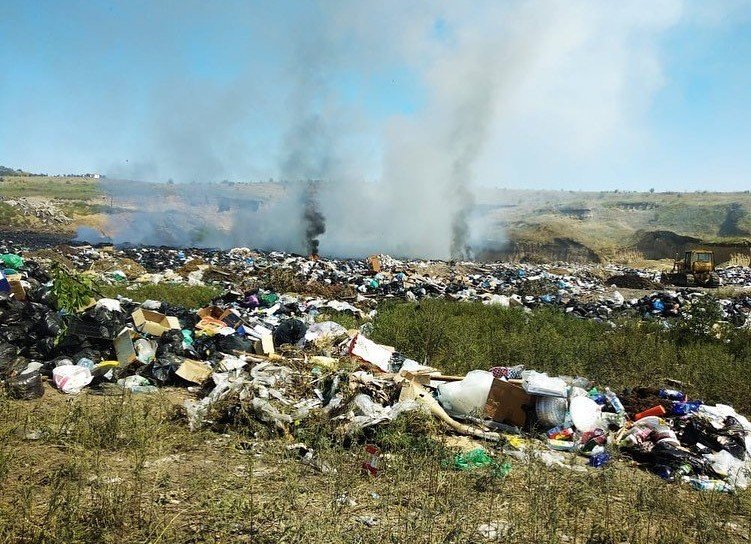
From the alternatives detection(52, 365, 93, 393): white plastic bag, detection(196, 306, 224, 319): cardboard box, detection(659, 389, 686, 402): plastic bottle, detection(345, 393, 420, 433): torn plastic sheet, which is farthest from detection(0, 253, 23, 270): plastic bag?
detection(659, 389, 686, 402): plastic bottle

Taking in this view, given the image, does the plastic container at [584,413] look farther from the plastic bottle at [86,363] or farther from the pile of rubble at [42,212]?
the pile of rubble at [42,212]

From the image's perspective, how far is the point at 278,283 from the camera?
42.0 ft

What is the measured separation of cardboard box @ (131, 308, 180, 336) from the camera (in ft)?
21.3

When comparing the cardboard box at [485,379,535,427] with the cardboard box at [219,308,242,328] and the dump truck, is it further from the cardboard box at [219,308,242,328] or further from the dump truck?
the dump truck

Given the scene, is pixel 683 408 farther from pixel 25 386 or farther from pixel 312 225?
pixel 312 225

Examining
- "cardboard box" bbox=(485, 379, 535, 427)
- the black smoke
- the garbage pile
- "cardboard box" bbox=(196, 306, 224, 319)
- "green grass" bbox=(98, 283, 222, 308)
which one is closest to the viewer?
"cardboard box" bbox=(485, 379, 535, 427)

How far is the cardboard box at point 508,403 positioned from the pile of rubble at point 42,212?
42.2 m

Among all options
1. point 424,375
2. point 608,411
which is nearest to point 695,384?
point 608,411

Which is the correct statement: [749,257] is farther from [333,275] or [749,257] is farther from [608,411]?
[608,411]

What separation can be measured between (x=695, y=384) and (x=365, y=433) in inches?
180

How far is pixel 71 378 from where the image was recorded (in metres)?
5.00

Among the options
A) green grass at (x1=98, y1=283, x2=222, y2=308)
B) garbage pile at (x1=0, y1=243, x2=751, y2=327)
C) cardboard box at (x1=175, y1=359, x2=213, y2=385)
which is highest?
cardboard box at (x1=175, y1=359, x2=213, y2=385)

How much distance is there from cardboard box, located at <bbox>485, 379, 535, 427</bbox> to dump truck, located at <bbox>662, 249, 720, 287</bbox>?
18998 millimetres

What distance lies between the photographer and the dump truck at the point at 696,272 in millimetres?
19703
